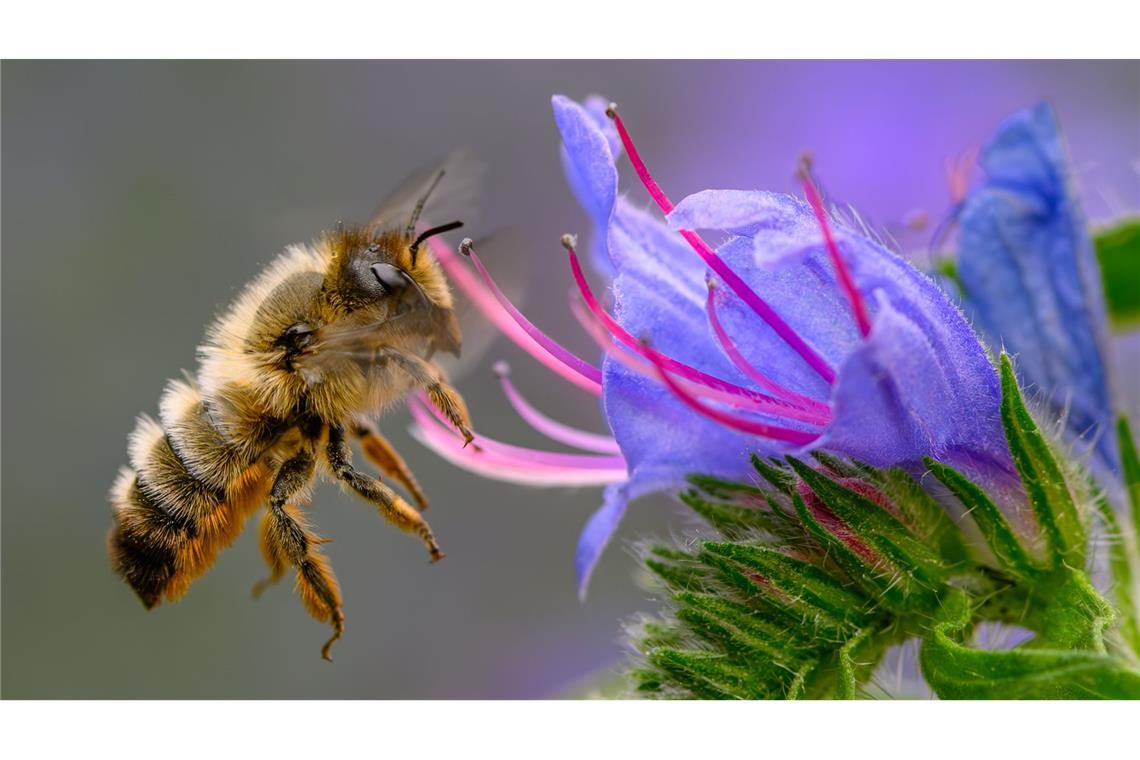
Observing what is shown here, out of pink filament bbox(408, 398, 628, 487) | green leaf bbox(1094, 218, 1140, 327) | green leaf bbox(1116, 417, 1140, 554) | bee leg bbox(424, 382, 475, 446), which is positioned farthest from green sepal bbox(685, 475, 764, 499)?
green leaf bbox(1094, 218, 1140, 327)

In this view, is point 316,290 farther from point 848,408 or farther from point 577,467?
point 848,408

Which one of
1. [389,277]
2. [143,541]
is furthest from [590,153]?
[143,541]

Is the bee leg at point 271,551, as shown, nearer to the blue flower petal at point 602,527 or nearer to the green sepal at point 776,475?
the blue flower petal at point 602,527

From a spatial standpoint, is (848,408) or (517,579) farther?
(517,579)

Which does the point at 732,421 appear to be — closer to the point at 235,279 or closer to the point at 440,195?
the point at 440,195

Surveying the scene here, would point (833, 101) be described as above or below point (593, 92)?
below

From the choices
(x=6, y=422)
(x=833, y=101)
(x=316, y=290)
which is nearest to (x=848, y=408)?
(x=316, y=290)

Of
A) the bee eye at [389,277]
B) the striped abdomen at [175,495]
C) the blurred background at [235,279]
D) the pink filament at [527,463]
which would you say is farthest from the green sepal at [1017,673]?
the blurred background at [235,279]
